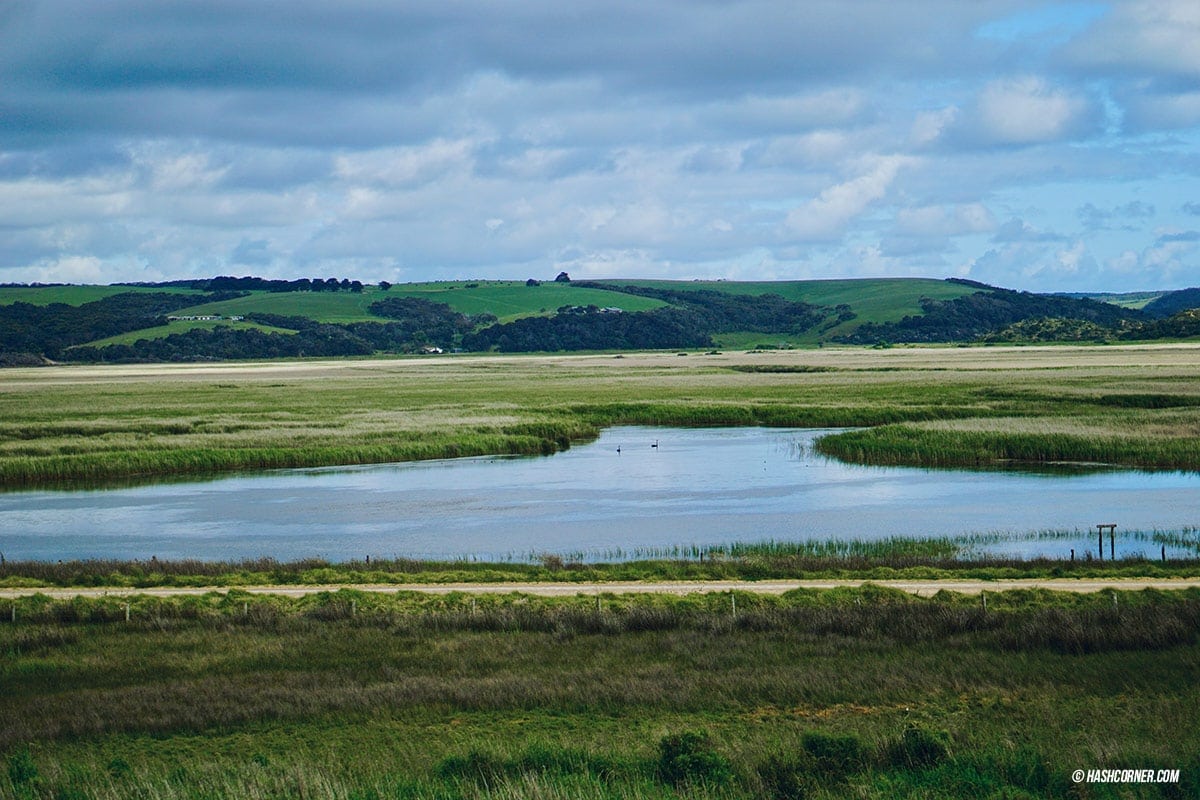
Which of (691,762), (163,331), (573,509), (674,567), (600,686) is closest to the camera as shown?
(691,762)

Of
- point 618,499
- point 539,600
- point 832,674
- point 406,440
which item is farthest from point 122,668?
point 406,440

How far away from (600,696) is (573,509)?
2159cm

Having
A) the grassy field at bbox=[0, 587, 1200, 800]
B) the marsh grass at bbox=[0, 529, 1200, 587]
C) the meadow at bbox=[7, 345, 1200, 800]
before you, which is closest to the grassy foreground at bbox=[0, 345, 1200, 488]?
the marsh grass at bbox=[0, 529, 1200, 587]

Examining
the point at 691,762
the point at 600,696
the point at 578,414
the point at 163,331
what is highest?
the point at 163,331

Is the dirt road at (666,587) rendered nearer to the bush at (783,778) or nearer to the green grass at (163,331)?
the bush at (783,778)

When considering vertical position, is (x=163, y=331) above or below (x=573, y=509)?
above

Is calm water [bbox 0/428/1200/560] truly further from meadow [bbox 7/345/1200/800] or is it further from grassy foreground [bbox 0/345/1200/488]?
meadow [bbox 7/345/1200/800]

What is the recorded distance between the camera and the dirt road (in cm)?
2270

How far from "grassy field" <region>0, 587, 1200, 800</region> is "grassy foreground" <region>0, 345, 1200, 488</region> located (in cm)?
2965

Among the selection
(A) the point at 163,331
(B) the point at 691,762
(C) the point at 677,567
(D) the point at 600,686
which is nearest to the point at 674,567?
(C) the point at 677,567

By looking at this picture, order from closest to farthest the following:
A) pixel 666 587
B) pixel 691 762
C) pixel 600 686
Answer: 1. pixel 691 762
2. pixel 600 686
3. pixel 666 587

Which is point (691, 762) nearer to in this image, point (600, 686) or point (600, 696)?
point (600, 696)

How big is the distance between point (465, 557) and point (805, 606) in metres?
12.0

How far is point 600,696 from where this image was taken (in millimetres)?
17344
